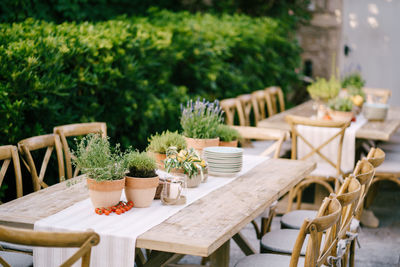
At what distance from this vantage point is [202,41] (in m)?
5.77

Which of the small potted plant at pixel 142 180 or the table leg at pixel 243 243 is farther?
the table leg at pixel 243 243

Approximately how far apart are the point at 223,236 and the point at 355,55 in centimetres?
Result: 781

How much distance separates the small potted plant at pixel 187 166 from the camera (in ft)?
9.39

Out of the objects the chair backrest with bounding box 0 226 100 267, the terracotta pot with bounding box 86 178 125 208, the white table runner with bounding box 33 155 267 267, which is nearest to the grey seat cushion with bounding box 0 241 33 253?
the white table runner with bounding box 33 155 267 267

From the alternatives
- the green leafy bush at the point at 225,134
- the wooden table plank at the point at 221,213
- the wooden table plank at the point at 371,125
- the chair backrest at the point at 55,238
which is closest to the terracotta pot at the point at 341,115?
the wooden table plank at the point at 371,125

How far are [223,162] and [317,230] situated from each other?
1115 mm

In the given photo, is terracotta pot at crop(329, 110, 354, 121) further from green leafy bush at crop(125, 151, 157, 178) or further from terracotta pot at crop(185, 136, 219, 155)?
green leafy bush at crop(125, 151, 157, 178)

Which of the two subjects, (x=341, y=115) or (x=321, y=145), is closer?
(x=321, y=145)

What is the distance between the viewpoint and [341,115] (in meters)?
5.11

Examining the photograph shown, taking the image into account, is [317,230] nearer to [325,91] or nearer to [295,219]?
[295,219]

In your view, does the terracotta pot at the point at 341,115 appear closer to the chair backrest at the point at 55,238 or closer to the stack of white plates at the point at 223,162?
the stack of white plates at the point at 223,162

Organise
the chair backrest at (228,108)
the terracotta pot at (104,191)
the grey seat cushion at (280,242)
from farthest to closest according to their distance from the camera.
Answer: the chair backrest at (228,108)
the grey seat cushion at (280,242)
the terracotta pot at (104,191)

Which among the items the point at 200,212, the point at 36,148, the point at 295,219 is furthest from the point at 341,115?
the point at 200,212

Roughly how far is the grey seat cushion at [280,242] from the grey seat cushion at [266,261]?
157 mm
